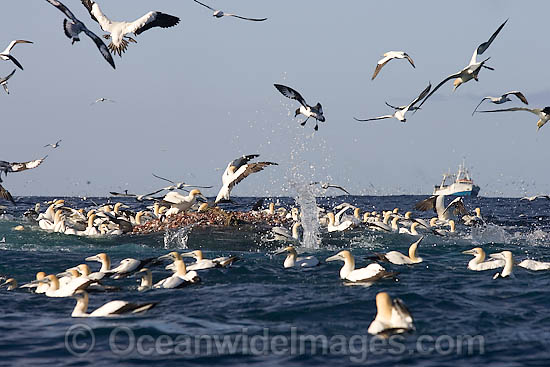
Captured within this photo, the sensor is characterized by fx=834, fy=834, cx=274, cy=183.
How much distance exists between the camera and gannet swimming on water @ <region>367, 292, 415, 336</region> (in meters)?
11.3

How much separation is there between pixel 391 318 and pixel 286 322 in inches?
80.3

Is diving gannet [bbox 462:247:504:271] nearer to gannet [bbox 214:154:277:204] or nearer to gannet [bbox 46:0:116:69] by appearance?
gannet [bbox 214:154:277:204]

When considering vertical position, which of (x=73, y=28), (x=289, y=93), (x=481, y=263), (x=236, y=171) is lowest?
(x=481, y=263)

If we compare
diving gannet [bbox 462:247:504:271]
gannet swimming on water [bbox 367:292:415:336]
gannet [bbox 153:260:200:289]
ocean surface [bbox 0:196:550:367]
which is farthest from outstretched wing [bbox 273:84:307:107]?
gannet swimming on water [bbox 367:292:415:336]

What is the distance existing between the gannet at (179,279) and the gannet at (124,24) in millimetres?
4775

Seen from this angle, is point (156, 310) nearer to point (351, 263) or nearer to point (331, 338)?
point (331, 338)

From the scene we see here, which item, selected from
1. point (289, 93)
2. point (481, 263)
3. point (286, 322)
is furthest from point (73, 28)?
point (481, 263)

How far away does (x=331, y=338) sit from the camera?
1170 cm

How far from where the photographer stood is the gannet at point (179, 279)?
16.4 metres

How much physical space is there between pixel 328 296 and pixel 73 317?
15.0 ft

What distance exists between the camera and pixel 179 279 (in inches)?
650

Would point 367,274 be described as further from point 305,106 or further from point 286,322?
point 305,106

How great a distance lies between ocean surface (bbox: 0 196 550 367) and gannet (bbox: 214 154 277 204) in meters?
3.45

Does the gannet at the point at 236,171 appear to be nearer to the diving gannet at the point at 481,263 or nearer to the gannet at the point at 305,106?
the gannet at the point at 305,106
